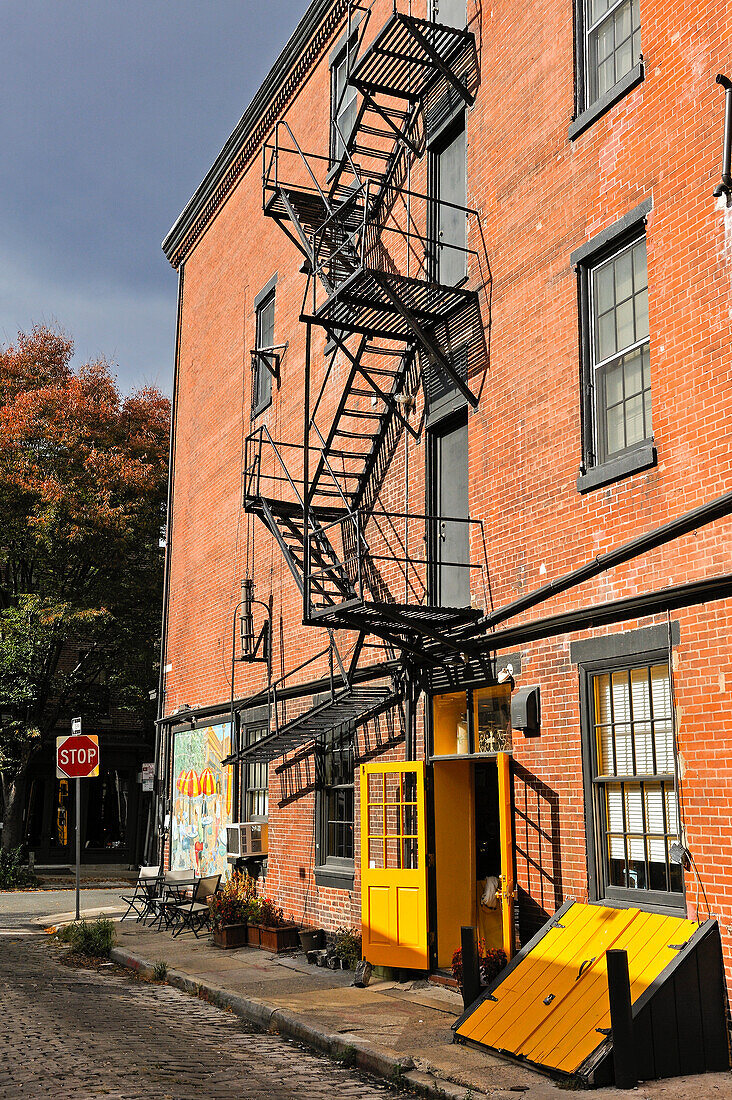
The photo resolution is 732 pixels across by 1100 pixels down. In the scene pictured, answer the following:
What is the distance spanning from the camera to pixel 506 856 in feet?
31.3

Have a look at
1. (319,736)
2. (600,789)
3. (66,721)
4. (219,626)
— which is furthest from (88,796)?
(600,789)

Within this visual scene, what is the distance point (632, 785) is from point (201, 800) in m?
12.6

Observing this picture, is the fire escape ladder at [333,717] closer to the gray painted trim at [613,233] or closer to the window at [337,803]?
the window at [337,803]

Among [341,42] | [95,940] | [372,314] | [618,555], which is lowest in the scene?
[95,940]

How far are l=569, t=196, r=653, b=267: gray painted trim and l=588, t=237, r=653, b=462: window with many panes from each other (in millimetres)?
131

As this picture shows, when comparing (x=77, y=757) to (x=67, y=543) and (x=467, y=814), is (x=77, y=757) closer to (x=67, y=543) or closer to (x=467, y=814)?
(x=467, y=814)

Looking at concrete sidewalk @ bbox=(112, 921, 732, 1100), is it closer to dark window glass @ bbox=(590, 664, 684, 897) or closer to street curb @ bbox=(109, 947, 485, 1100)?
street curb @ bbox=(109, 947, 485, 1100)

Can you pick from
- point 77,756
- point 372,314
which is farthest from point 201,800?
point 372,314

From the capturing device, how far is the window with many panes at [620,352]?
29.5ft

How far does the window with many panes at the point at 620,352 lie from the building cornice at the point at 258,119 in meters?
7.91

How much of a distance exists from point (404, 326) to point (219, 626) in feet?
28.4

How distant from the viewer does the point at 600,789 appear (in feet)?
29.0

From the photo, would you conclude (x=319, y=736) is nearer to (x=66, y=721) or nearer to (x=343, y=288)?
(x=343, y=288)

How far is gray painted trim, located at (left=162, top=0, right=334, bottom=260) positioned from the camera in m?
16.9
